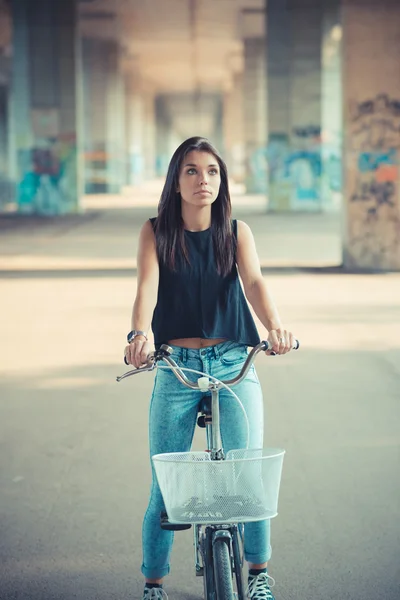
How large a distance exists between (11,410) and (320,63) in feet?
93.9

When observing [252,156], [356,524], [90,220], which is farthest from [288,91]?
[356,524]

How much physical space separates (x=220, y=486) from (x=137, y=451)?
10.5ft

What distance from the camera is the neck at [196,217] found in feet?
12.1

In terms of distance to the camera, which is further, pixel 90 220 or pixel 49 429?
pixel 90 220

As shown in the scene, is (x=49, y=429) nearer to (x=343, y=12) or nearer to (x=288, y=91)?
(x=343, y=12)

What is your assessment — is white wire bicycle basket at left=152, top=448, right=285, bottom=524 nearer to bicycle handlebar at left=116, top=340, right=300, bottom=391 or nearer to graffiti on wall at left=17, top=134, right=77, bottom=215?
bicycle handlebar at left=116, top=340, right=300, bottom=391

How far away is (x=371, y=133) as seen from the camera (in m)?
16.3

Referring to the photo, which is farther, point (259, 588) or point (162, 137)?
point (162, 137)

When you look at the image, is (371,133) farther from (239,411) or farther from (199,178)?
(239,411)

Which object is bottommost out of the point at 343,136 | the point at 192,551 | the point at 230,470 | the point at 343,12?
the point at 192,551

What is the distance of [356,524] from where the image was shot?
4.95 metres

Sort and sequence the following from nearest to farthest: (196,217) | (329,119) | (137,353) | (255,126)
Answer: (137,353), (196,217), (329,119), (255,126)

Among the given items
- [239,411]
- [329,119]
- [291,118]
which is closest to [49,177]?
[291,118]

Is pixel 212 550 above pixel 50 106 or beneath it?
beneath
